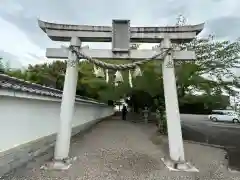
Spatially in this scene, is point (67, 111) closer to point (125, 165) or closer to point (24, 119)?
point (24, 119)

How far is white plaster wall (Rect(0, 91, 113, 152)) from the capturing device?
17.6ft

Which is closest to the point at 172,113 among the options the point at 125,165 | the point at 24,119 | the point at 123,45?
the point at 125,165

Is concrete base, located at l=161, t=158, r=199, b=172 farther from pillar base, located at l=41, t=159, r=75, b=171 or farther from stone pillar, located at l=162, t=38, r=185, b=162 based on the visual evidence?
pillar base, located at l=41, t=159, r=75, b=171

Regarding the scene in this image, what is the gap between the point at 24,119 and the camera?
255 inches

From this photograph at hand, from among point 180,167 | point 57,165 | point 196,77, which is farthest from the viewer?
point 196,77

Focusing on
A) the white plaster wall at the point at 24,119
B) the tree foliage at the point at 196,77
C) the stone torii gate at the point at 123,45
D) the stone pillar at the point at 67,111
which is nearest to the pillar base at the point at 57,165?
the stone pillar at the point at 67,111

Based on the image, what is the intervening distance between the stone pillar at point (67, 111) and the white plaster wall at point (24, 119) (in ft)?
2.77

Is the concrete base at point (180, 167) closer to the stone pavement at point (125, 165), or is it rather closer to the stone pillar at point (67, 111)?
the stone pavement at point (125, 165)

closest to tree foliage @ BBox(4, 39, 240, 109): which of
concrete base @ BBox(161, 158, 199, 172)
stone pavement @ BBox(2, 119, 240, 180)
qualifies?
stone pavement @ BBox(2, 119, 240, 180)

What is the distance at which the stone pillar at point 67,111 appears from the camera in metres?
6.66

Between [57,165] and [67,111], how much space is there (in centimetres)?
144

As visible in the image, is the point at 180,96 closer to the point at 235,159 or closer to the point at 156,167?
the point at 235,159

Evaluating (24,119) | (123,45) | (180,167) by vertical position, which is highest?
(123,45)

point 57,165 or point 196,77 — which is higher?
point 196,77
